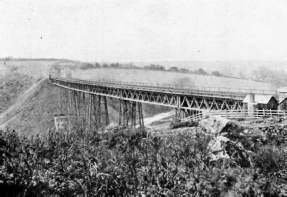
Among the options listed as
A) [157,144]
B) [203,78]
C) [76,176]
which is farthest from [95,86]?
[203,78]

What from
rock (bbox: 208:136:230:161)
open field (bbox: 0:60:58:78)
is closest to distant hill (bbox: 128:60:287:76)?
open field (bbox: 0:60:58:78)

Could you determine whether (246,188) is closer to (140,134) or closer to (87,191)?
(87,191)

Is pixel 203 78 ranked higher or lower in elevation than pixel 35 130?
higher

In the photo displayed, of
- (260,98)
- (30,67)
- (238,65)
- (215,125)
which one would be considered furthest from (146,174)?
(238,65)

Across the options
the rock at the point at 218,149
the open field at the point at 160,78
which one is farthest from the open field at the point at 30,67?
the rock at the point at 218,149

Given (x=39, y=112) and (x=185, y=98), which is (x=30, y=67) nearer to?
(x=39, y=112)
